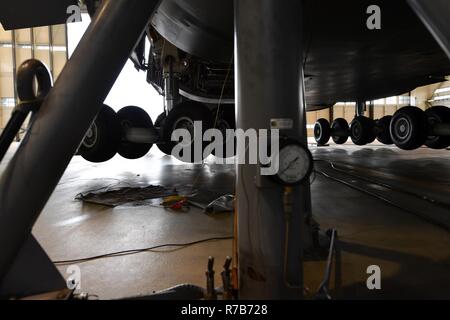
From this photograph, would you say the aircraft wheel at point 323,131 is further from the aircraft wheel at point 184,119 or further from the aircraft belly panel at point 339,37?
→ the aircraft wheel at point 184,119

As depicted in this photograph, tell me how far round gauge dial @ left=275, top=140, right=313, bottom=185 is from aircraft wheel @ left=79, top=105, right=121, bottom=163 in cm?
300

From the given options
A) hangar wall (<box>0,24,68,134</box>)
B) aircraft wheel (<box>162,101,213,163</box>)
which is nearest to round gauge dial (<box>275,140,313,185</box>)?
aircraft wheel (<box>162,101,213,163</box>)

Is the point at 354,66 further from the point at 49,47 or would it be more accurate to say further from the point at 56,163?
the point at 49,47

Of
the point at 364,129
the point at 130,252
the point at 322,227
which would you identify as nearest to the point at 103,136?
the point at 130,252

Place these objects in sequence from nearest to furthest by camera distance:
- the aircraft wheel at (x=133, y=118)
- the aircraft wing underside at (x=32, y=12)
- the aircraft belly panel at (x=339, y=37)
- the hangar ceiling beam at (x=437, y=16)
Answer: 1. the hangar ceiling beam at (x=437, y=16)
2. the aircraft wing underside at (x=32, y=12)
3. the aircraft belly panel at (x=339, y=37)
4. the aircraft wheel at (x=133, y=118)

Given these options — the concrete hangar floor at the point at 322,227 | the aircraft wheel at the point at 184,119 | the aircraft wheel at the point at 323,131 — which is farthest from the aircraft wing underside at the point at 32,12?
the aircraft wheel at the point at 323,131

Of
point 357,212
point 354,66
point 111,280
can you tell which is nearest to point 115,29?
point 111,280

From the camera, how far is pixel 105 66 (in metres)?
1.30

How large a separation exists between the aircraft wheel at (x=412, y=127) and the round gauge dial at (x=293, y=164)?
422cm

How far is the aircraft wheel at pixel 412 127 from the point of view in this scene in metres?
4.59

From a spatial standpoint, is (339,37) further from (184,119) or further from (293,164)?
(293,164)

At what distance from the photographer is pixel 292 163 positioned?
117cm

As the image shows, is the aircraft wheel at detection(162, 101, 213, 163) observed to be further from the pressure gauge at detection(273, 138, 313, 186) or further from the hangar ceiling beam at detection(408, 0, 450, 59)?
the hangar ceiling beam at detection(408, 0, 450, 59)
